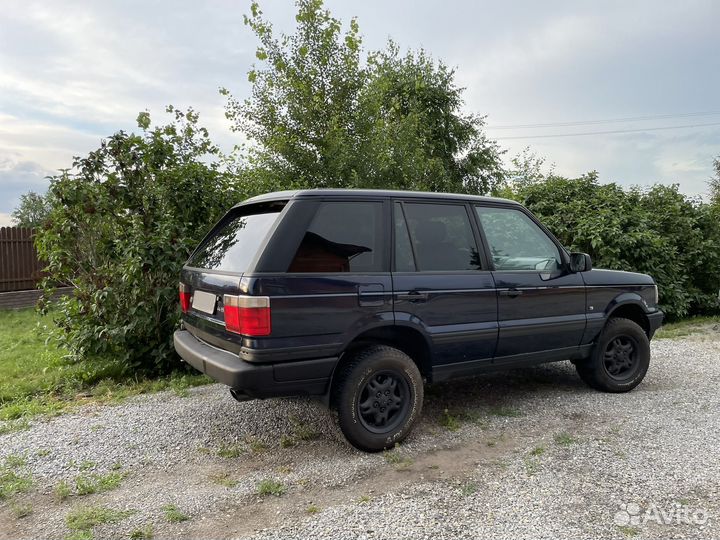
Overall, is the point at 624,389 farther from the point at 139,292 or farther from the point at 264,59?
the point at 264,59

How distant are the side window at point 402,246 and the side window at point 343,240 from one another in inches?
5.6

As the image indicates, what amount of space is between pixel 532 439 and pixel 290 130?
792cm

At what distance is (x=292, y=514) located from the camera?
113 inches

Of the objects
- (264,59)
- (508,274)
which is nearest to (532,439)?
(508,274)

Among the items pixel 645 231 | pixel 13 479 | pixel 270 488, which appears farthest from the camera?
pixel 645 231

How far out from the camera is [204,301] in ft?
12.5

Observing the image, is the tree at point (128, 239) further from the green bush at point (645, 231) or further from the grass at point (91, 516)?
the green bush at point (645, 231)

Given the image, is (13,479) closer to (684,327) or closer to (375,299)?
(375,299)

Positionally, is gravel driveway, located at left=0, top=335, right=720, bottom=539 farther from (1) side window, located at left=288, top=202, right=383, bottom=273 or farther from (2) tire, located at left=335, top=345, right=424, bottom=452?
(1) side window, located at left=288, top=202, right=383, bottom=273

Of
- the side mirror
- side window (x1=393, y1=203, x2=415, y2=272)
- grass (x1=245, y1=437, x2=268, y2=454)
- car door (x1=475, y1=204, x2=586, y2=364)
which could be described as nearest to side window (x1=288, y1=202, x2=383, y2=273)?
side window (x1=393, y1=203, x2=415, y2=272)

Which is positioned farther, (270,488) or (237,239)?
(237,239)

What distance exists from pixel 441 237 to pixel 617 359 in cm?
238

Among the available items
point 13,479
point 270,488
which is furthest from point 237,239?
point 13,479

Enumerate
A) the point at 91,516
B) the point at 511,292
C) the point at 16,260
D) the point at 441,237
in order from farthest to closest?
the point at 16,260, the point at 511,292, the point at 441,237, the point at 91,516
